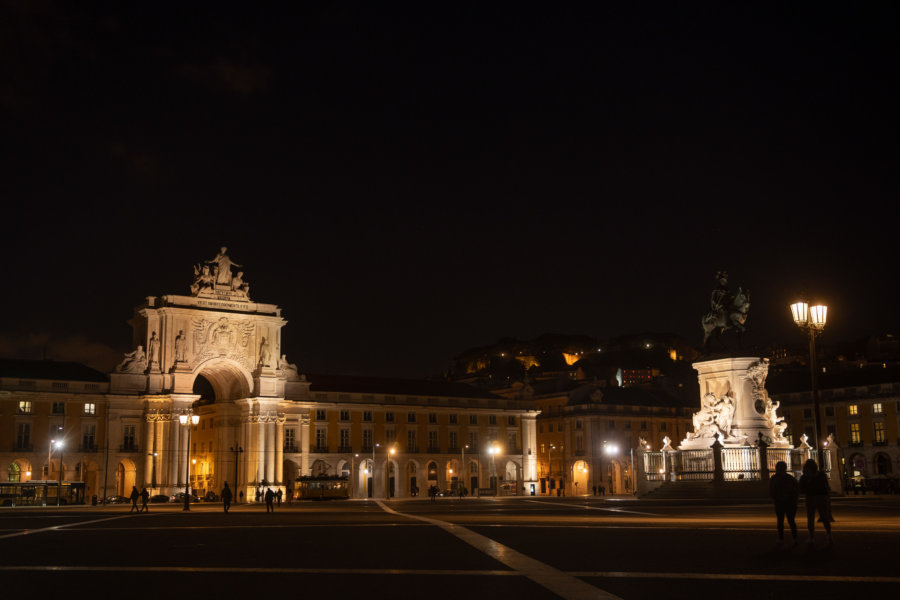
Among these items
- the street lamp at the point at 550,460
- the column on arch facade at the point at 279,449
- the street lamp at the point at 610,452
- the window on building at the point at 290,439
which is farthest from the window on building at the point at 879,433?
the column on arch facade at the point at 279,449

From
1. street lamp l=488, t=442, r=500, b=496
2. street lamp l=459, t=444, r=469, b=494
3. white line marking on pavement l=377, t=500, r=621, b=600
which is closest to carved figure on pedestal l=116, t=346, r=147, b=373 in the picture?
street lamp l=459, t=444, r=469, b=494

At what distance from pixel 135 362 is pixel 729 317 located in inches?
2285

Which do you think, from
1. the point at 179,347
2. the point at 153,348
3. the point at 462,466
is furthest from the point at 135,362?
the point at 462,466

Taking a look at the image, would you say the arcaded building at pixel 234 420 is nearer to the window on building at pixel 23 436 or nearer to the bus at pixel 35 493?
the window on building at pixel 23 436

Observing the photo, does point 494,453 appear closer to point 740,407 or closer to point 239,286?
point 239,286

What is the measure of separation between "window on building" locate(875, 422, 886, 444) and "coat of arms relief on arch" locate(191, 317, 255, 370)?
62286 mm

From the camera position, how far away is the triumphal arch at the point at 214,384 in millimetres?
85125

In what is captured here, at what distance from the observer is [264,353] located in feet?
304

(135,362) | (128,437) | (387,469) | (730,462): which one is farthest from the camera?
(387,469)

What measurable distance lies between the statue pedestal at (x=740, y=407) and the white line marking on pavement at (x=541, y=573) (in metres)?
25.7

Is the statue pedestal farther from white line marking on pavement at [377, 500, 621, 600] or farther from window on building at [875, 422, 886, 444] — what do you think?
window on building at [875, 422, 886, 444]

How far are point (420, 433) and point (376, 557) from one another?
8436cm

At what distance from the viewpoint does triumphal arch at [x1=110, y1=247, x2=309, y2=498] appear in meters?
85.1

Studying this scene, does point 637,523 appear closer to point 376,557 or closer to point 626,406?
point 376,557
